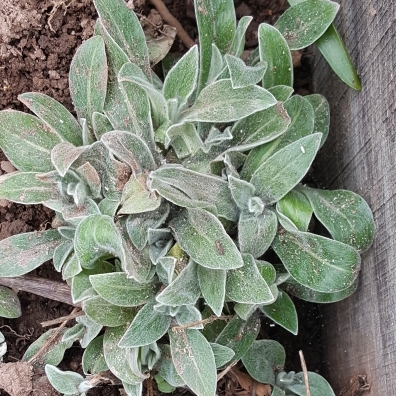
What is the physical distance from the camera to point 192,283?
1334mm

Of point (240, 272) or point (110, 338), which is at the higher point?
point (240, 272)

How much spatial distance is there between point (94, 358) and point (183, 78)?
0.72 metres

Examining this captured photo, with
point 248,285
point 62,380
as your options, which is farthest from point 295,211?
point 62,380

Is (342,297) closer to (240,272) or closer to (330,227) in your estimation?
(330,227)

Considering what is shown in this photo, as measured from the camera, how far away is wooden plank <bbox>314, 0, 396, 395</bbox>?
126cm

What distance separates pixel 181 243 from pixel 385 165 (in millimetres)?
481

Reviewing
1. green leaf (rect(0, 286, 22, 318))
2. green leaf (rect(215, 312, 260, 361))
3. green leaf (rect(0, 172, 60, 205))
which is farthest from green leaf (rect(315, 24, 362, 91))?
green leaf (rect(0, 286, 22, 318))

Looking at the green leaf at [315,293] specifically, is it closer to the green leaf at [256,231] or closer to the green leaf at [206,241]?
the green leaf at [256,231]

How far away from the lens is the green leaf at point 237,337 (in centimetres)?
144

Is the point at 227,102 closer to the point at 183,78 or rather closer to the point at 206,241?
the point at 183,78

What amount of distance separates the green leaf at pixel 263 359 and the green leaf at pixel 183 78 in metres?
0.67

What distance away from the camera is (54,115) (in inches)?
55.3

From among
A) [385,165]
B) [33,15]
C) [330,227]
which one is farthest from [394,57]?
[33,15]

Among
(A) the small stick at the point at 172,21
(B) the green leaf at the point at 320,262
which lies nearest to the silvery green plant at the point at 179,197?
(B) the green leaf at the point at 320,262
